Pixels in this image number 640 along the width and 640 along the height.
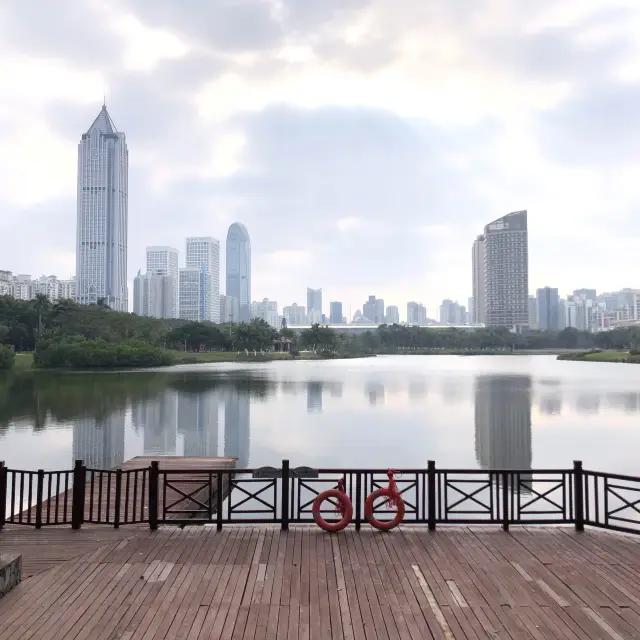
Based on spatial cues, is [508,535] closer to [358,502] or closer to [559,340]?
[358,502]

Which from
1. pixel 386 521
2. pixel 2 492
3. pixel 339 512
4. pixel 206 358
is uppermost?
pixel 2 492

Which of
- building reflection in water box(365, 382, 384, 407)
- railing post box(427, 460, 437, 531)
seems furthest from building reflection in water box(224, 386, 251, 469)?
railing post box(427, 460, 437, 531)

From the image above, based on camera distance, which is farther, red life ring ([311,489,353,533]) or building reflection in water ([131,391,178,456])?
building reflection in water ([131,391,178,456])

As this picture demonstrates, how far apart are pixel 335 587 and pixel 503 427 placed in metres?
21.3

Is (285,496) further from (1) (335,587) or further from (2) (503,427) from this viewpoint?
(2) (503,427)

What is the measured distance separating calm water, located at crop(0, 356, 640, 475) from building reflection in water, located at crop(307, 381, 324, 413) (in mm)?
116

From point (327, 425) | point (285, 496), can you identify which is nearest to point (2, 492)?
point (285, 496)

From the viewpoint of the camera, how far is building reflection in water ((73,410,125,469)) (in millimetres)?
18438

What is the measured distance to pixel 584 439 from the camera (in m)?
22.4

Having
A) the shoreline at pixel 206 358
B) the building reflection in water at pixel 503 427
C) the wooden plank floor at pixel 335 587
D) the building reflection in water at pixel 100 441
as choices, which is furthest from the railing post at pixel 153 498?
the shoreline at pixel 206 358

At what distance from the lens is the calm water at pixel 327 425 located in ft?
62.5

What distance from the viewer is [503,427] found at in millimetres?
25188

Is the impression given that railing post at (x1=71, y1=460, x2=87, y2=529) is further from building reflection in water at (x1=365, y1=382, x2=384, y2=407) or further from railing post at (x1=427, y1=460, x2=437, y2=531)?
building reflection in water at (x1=365, y1=382, x2=384, y2=407)

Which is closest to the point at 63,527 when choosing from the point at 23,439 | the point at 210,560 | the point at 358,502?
the point at 210,560
